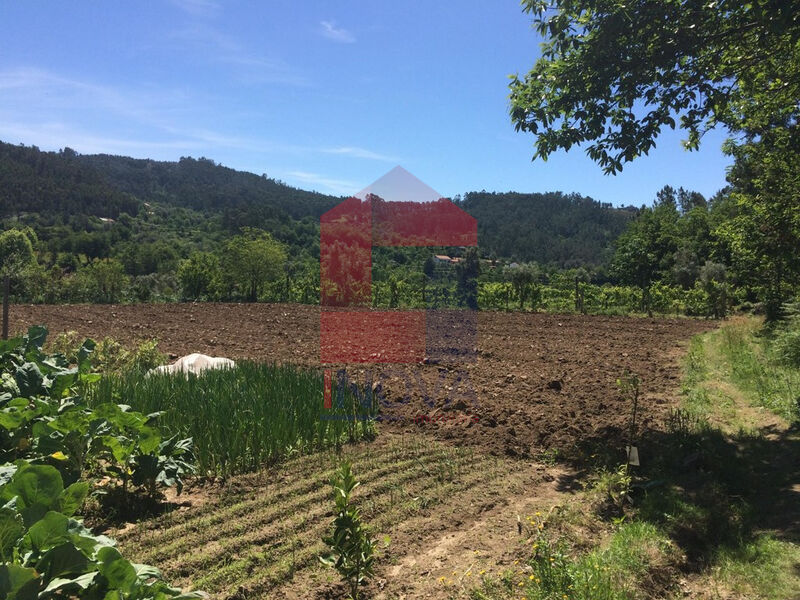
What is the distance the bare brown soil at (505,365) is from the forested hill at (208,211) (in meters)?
30.3

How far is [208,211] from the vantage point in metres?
91.2

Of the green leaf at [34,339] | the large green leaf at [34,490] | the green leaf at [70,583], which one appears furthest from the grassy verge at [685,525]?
the green leaf at [34,339]

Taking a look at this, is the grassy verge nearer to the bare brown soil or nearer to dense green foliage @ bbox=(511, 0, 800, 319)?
the bare brown soil

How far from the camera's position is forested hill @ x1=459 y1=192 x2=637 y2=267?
58688mm

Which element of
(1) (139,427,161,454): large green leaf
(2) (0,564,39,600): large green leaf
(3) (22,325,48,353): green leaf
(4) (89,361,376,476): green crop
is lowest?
(4) (89,361,376,476): green crop

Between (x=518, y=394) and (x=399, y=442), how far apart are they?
8.04ft

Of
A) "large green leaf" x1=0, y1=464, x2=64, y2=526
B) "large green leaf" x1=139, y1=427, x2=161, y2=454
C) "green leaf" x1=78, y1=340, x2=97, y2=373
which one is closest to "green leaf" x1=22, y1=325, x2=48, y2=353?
"green leaf" x1=78, y1=340, x2=97, y2=373

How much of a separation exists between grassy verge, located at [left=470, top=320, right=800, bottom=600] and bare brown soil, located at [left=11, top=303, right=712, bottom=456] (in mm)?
767

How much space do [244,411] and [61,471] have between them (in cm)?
177

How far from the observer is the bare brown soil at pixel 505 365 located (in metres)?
5.84

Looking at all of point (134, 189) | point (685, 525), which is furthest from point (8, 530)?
point (134, 189)

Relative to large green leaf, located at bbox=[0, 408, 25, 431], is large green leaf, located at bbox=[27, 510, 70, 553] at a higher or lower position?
higher

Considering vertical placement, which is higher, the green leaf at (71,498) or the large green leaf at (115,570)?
the green leaf at (71,498)

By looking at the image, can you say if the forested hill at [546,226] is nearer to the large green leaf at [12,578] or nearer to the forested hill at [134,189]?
the forested hill at [134,189]
